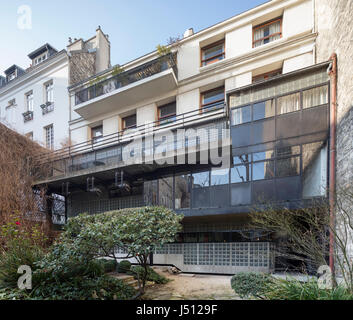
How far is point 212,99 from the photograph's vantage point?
11789 millimetres

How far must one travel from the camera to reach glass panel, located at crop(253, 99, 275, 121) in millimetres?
8499

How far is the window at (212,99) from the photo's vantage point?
1113cm

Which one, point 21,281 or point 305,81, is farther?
point 305,81

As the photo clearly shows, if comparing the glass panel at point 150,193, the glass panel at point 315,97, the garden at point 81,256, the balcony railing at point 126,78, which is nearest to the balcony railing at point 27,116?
the balcony railing at point 126,78

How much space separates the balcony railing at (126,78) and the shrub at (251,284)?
1064cm

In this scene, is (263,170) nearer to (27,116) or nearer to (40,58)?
(27,116)

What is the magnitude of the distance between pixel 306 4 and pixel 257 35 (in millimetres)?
2313

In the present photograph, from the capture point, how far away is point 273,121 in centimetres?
840

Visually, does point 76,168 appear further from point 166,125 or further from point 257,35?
point 257,35

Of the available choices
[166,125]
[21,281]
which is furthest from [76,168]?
[21,281]

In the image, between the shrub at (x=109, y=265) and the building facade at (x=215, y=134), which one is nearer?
the building facade at (x=215, y=134)

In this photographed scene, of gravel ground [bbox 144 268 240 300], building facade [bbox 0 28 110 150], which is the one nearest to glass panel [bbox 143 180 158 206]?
gravel ground [bbox 144 268 240 300]

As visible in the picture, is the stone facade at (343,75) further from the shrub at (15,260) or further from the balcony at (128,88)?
the shrub at (15,260)

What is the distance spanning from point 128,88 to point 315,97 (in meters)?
9.59
